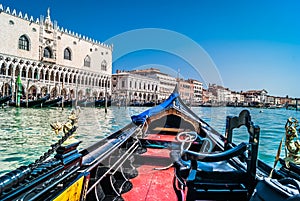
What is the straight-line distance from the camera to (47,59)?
2178 cm

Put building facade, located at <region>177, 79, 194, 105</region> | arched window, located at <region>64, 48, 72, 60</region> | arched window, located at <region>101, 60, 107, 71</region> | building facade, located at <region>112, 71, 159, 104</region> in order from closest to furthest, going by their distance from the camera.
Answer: arched window, located at <region>64, 48, 72, 60</region> → building facade, located at <region>177, 79, 194, 105</region> → arched window, located at <region>101, 60, 107, 71</region> → building facade, located at <region>112, 71, 159, 104</region>

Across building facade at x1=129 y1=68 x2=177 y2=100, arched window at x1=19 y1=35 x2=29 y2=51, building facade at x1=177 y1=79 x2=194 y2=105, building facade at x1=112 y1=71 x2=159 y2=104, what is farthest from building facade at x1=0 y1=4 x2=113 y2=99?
building facade at x1=177 y1=79 x2=194 y2=105

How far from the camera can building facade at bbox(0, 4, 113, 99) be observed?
19.0 metres

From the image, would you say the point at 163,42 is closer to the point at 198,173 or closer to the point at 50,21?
the point at 198,173

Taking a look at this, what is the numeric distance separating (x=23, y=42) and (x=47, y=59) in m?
2.38

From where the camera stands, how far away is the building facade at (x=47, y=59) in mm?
18981

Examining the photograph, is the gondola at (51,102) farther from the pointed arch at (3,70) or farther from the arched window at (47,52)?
the arched window at (47,52)

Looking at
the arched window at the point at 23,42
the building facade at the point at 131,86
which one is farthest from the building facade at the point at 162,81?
the arched window at the point at 23,42

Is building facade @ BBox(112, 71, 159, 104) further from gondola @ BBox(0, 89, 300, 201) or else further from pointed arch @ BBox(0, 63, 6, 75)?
gondola @ BBox(0, 89, 300, 201)

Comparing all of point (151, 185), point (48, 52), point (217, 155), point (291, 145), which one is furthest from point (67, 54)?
point (291, 145)

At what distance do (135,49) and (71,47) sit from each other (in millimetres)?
23470

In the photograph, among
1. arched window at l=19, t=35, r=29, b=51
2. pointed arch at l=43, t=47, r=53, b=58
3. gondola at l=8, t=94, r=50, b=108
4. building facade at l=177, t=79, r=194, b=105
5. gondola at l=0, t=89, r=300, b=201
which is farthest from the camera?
building facade at l=177, t=79, r=194, b=105

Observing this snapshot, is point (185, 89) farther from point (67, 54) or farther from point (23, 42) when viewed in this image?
point (23, 42)

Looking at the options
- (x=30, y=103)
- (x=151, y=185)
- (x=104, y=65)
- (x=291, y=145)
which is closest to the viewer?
(x=291, y=145)
